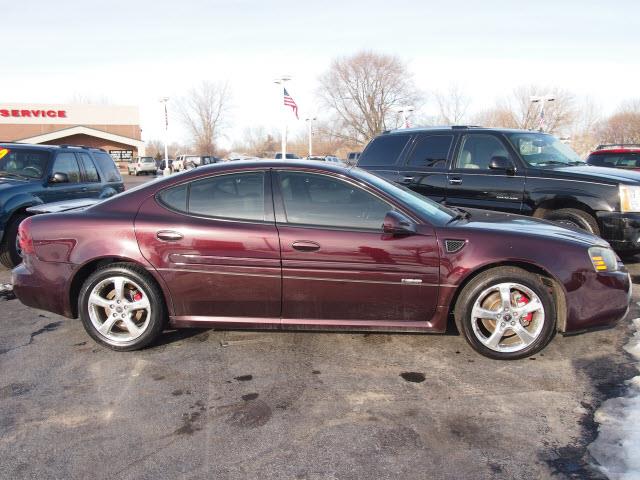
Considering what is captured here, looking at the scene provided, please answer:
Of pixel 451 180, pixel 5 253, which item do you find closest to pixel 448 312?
pixel 451 180

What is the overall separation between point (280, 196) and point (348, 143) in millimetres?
54640

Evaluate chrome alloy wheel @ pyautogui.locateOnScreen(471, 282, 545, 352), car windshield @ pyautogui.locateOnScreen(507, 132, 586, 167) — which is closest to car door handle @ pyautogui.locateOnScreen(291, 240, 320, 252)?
chrome alloy wheel @ pyautogui.locateOnScreen(471, 282, 545, 352)

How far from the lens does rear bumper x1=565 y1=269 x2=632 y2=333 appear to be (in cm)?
373

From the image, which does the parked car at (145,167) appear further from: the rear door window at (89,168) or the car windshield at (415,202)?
the car windshield at (415,202)

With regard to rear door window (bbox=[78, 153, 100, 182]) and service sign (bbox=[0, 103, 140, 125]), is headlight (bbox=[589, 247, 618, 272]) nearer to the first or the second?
rear door window (bbox=[78, 153, 100, 182])

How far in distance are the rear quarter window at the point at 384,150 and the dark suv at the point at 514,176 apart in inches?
0.6

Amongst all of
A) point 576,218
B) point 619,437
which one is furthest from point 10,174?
point 619,437

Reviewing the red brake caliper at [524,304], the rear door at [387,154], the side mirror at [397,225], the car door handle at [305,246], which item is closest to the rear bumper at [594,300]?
the red brake caliper at [524,304]

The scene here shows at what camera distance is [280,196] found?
13.0ft

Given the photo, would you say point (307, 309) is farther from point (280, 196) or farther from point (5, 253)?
point (5, 253)

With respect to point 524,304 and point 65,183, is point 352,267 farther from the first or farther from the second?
point 65,183

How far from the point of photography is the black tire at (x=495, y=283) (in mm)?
3729

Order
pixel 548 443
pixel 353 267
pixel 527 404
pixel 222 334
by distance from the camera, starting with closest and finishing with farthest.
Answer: pixel 548 443 → pixel 527 404 → pixel 353 267 → pixel 222 334

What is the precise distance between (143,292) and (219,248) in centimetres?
72
